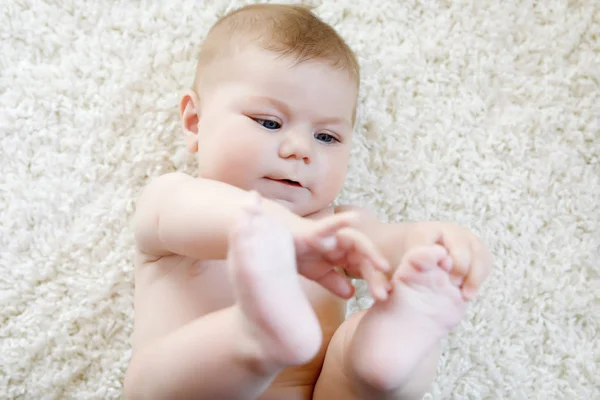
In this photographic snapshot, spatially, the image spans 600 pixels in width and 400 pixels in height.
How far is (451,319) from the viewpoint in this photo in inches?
27.5

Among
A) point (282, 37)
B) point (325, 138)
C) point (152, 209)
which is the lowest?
point (152, 209)

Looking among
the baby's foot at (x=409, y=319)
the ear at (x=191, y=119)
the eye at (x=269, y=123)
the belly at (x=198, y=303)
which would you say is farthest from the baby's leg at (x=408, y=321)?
the ear at (x=191, y=119)

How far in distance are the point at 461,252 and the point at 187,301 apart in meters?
0.44

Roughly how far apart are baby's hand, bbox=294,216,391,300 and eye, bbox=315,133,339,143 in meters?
0.34

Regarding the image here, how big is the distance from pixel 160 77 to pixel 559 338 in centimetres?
100

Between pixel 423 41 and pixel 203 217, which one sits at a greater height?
pixel 423 41

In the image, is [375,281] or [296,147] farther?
[296,147]

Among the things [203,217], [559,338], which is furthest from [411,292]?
[559,338]

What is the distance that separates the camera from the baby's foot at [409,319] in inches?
26.5

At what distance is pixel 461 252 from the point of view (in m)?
0.72

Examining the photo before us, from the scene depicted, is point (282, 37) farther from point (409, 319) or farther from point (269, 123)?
point (409, 319)

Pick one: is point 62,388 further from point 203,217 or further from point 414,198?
point 414,198

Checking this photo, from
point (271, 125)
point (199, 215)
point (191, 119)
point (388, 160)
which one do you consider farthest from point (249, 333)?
point (388, 160)

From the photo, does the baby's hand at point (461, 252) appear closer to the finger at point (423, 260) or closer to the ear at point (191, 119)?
the finger at point (423, 260)
